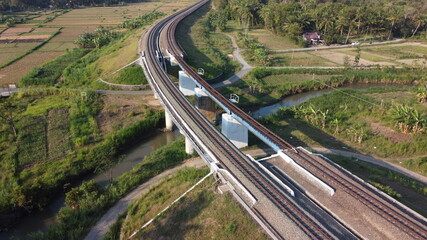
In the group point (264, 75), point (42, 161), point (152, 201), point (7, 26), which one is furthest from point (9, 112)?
point (7, 26)

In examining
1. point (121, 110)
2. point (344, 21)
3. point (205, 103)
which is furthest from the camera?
point (344, 21)

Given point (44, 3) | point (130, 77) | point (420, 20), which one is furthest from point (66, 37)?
point (420, 20)

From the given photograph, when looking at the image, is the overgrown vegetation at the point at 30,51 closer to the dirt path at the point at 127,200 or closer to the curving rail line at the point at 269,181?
the curving rail line at the point at 269,181

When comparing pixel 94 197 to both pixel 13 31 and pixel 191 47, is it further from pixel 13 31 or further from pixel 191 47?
pixel 13 31

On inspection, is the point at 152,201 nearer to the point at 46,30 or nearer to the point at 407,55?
the point at 407,55

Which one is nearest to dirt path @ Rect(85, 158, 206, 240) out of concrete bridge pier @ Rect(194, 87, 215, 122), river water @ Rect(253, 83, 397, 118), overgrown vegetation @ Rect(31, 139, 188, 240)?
overgrown vegetation @ Rect(31, 139, 188, 240)
